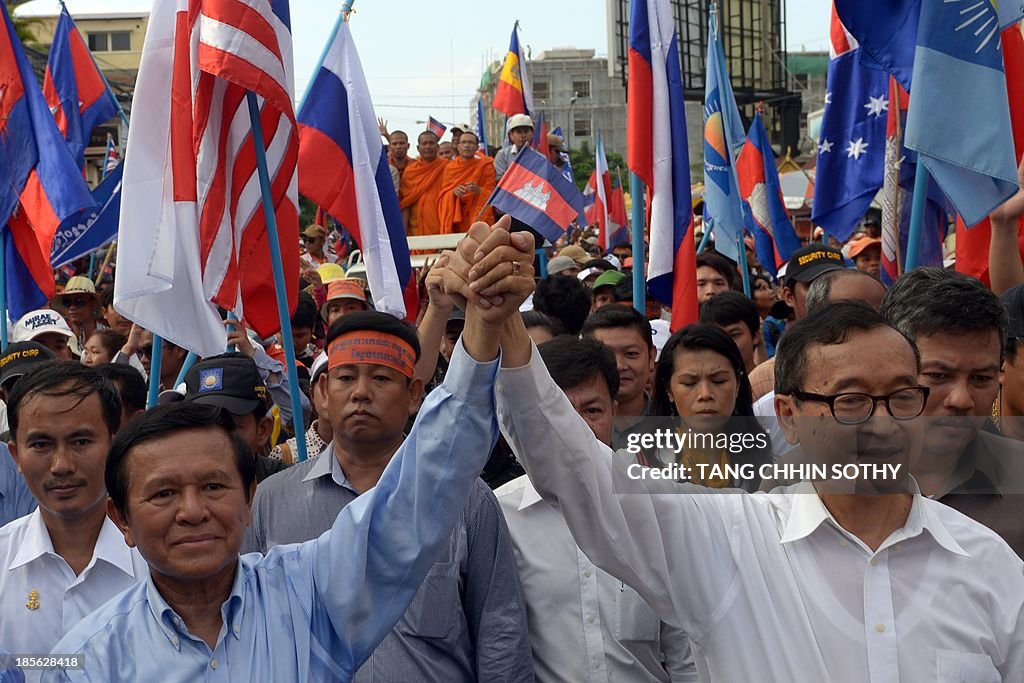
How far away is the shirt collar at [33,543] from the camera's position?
312cm

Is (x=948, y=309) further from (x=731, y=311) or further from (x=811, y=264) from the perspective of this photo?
(x=811, y=264)

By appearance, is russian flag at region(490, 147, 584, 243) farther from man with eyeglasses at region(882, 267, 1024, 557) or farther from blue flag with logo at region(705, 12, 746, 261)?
blue flag with logo at region(705, 12, 746, 261)

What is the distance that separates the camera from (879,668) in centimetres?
210

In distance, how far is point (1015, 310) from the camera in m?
3.44

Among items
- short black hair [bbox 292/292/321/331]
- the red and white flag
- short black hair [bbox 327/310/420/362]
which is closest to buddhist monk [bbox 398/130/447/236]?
short black hair [bbox 292/292/321/331]

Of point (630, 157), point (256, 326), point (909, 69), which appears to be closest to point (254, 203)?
point (256, 326)

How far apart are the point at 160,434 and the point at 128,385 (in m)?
2.34

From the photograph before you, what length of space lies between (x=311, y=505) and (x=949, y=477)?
5.33 ft

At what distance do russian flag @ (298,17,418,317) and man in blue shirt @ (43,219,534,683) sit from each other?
3.37 meters

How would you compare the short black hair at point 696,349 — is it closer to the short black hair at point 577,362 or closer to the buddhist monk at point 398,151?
the short black hair at point 577,362

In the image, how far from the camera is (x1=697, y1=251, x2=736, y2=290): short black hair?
24.3 feet

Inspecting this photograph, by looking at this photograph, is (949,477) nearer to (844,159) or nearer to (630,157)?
(630,157)

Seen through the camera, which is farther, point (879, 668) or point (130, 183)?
point (130, 183)

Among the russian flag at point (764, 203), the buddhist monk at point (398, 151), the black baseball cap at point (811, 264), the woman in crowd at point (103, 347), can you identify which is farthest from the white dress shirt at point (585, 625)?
the buddhist monk at point (398, 151)
